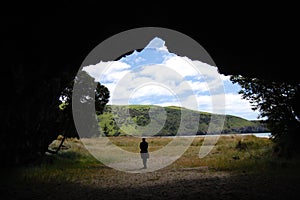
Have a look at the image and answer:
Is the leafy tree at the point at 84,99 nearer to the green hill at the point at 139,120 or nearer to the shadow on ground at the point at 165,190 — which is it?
the green hill at the point at 139,120

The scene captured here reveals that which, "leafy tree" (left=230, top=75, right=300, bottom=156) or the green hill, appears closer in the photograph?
"leafy tree" (left=230, top=75, right=300, bottom=156)

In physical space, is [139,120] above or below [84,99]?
below

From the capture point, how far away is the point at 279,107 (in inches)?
744

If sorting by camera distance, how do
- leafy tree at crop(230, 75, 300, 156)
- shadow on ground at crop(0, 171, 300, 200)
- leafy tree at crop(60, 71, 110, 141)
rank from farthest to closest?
leafy tree at crop(60, 71, 110, 141) → leafy tree at crop(230, 75, 300, 156) → shadow on ground at crop(0, 171, 300, 200)

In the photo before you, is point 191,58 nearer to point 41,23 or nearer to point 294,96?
point 294,96

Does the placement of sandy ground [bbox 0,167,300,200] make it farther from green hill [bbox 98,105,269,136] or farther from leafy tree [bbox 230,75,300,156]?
green hill [bbox 98,105,269,136]

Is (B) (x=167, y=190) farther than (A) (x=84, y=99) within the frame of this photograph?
No

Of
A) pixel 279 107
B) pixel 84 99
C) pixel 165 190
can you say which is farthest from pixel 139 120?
pixel 165 190

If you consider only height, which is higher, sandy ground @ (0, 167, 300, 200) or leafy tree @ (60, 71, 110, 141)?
leafy tree @ (60, 71, 110, 141)

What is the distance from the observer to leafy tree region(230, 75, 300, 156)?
17.3 metres

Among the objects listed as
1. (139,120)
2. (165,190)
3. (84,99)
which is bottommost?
(165,190)

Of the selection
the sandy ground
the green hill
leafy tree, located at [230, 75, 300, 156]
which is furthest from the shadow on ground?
the green hill

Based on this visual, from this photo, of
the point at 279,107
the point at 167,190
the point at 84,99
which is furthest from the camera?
the point at 84,99

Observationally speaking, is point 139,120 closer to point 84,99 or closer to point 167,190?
point 84,99
